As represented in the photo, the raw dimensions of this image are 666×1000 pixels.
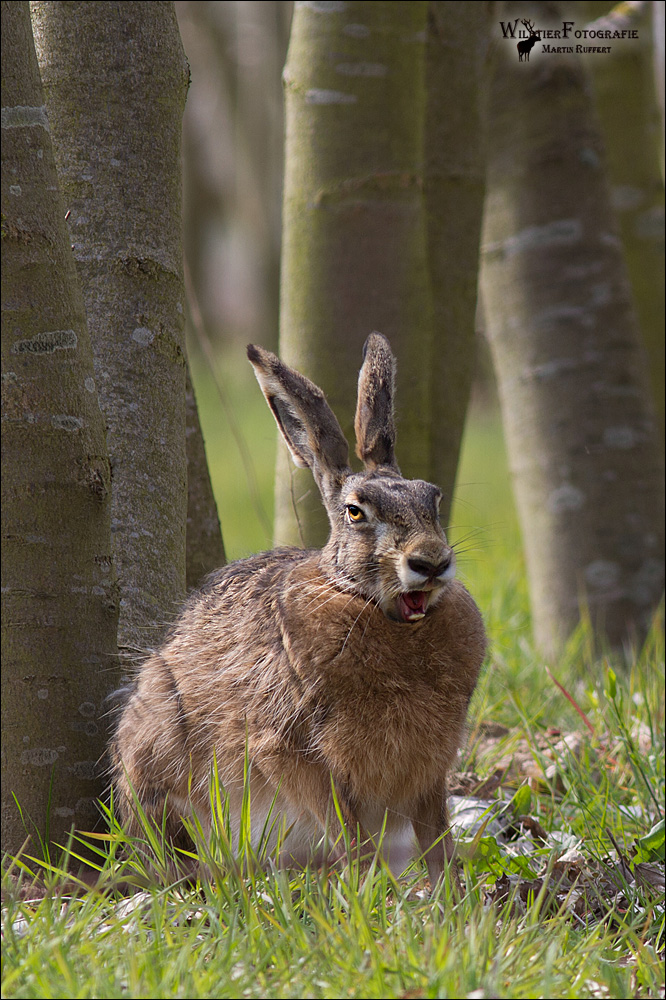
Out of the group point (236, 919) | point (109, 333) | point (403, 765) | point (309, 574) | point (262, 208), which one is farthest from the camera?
point (262, 208)

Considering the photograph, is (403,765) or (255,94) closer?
(403,765)

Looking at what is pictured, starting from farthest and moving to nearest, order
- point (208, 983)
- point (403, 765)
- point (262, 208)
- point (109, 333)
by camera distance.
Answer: point (262, 208)
point (109, 333)
point (403, 765)
point (208, 983)

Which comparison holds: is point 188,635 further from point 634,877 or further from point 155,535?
point 634,877

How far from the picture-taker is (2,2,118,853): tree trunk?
93.1 inches

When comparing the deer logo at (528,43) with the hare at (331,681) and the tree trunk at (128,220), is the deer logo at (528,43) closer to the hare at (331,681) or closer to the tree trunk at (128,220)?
the tree trunk at (128,220)

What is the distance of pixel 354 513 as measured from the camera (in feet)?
8.39

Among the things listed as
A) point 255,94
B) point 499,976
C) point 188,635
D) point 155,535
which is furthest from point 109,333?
point 255,94

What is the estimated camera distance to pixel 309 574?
2600 mm

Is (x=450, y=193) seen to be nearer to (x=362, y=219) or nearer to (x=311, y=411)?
(x=362, y=219)

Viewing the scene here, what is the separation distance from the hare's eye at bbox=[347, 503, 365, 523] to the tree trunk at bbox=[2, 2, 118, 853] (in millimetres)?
601

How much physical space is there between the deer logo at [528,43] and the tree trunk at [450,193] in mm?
960

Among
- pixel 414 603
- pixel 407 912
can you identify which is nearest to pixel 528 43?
pixel 414 603

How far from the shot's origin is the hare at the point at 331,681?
7.87ft

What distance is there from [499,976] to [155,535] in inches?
62.1
